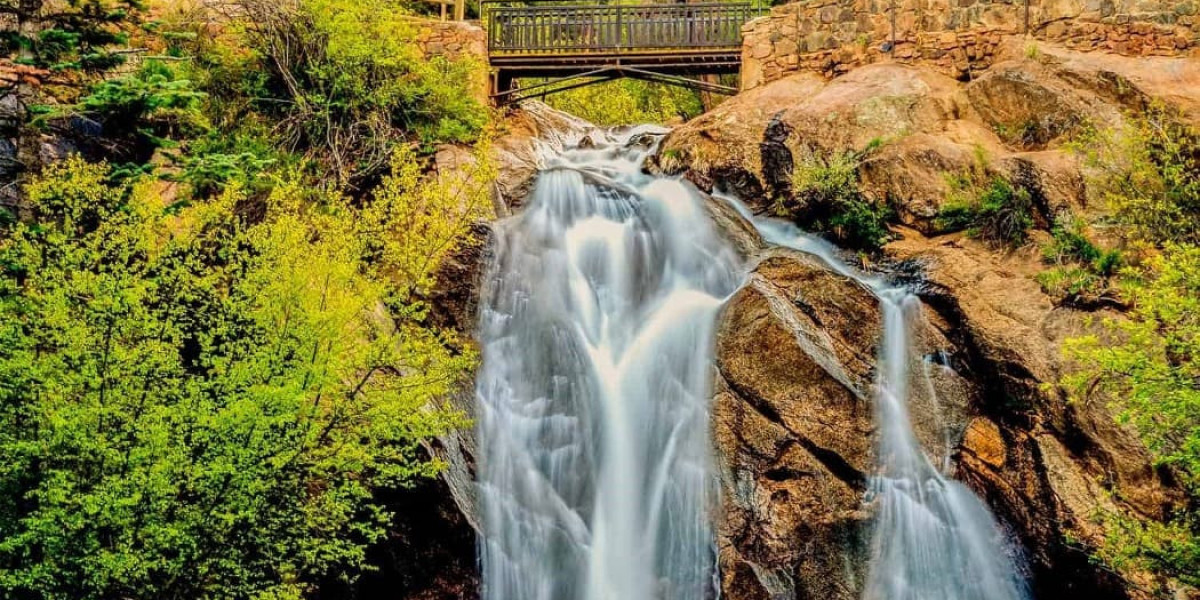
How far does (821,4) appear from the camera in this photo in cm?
1892

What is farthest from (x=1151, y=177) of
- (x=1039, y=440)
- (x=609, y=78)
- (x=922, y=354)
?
(x=609, y=78)

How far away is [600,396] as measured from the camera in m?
13.9

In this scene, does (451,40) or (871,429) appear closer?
(871,429)

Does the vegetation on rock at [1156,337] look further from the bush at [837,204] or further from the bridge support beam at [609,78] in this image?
the bridge support beam at [609,78]

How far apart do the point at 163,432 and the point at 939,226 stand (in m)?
12.2

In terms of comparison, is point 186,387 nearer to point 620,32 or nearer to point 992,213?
point 992,213

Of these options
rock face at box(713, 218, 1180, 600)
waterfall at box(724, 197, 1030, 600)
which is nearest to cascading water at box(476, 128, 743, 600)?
rock face at box(713, 218, 1180, 600)

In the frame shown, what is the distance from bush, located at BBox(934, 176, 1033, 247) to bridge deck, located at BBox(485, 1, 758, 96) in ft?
22.9

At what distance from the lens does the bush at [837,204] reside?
15.5 meters

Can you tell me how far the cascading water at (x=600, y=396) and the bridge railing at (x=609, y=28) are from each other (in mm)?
5593

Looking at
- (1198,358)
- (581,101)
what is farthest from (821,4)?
(581,101)

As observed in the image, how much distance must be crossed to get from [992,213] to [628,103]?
17.4 meters

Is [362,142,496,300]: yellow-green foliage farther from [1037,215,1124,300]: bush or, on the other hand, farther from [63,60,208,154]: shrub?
[1037,215,1124,300]: bush

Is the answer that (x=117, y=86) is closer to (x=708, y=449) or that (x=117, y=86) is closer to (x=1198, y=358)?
(x=708, y=449)
